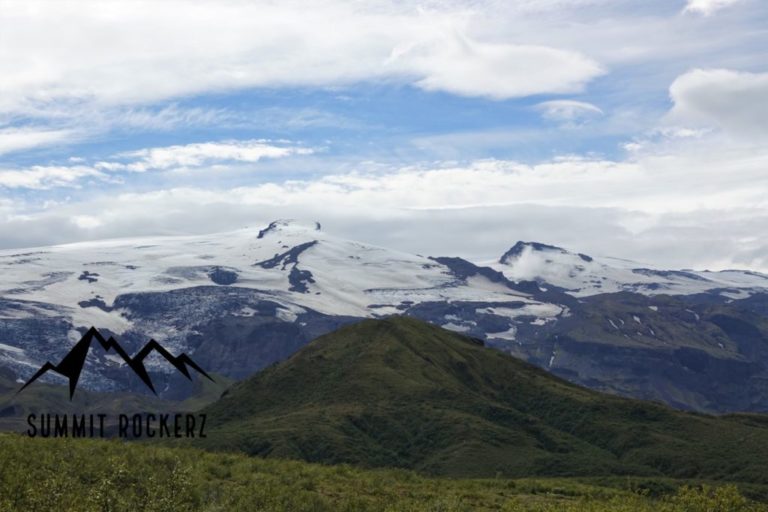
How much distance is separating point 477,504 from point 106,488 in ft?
108

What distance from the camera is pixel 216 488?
79188 millimetres

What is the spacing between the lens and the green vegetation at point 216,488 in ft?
227

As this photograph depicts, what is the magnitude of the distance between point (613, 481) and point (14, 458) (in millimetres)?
146410

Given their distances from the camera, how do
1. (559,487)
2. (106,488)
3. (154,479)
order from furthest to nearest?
(559,487) → (154,479) → (106,488)

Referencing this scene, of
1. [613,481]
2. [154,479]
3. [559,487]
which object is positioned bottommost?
[613,481]

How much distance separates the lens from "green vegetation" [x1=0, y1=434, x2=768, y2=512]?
6931cm

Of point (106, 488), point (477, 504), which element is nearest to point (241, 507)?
point (106, 488)

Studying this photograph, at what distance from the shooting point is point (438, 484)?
94125mm

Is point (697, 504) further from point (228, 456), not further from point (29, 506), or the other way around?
point (29, 506)

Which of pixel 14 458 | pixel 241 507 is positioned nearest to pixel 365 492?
pixel 241 507

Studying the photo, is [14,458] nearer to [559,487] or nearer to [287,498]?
[287,498]

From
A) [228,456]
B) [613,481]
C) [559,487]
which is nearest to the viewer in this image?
[228,456]

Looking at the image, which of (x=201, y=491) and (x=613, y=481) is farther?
(x=613, y=481)

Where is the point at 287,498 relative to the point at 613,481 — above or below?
above
